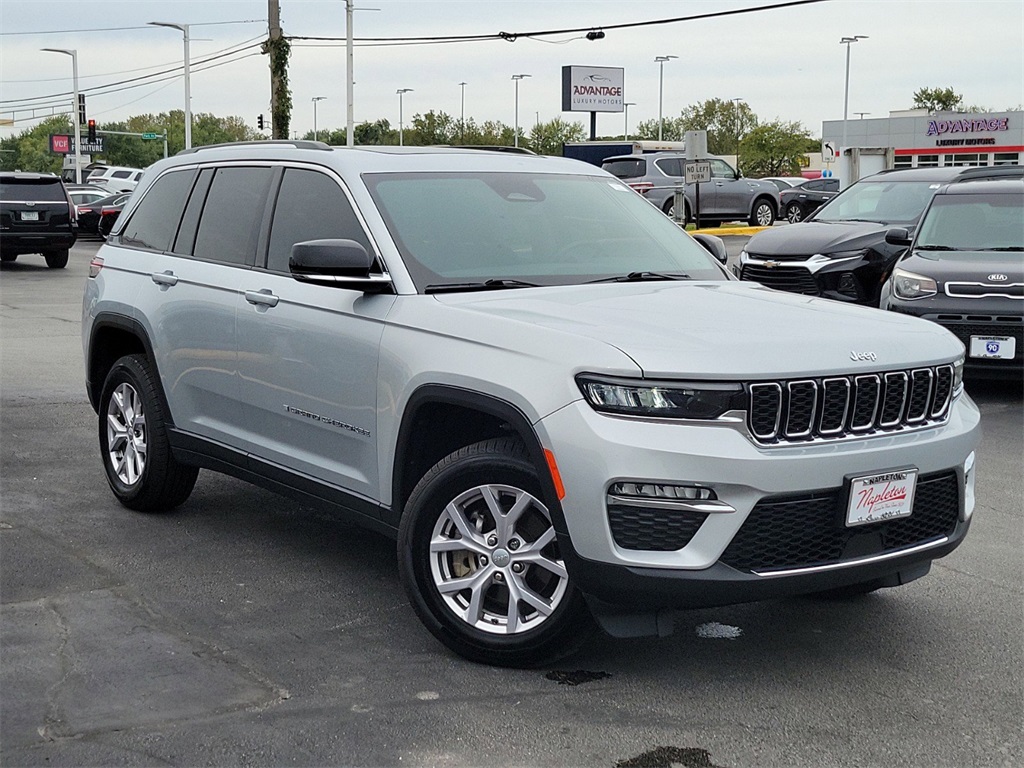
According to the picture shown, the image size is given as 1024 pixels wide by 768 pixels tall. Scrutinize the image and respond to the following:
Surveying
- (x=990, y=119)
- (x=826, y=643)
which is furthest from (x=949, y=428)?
(x=990, y=119)

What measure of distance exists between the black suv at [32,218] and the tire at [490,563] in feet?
73.7

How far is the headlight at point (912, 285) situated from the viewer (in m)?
10.9

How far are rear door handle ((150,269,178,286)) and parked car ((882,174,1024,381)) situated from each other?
668cm

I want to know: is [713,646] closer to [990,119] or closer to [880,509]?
[880,509]

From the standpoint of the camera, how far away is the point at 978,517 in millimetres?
6863

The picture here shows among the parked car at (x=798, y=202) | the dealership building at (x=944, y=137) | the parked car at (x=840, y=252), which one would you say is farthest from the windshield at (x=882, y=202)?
the dealership building at (x=944, y=137)

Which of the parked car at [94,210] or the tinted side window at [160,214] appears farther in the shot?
the parked car at [94,210]

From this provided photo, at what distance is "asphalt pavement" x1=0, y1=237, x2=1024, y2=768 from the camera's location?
12.7 ft

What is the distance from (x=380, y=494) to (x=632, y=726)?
143 cm

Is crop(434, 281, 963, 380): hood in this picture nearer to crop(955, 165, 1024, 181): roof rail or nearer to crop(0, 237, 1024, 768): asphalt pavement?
crop(0, 237, 1024, 768): asphalt pavement

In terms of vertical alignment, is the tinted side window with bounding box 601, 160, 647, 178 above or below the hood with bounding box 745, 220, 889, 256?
above

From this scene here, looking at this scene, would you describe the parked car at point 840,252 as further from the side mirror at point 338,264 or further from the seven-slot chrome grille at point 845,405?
the side mirror at point 338,264

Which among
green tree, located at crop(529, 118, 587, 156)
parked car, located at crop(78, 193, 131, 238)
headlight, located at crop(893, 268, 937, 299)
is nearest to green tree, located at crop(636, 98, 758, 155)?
green tree, located at crop(529, 118, 587, 156)

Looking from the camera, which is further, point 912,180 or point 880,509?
point 912,180
